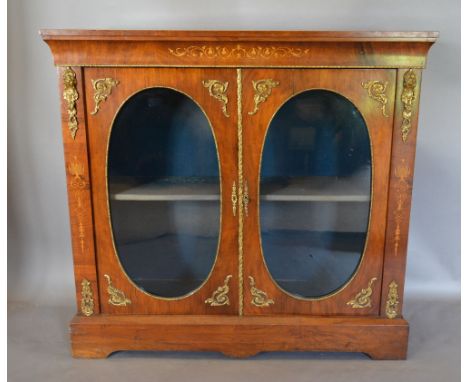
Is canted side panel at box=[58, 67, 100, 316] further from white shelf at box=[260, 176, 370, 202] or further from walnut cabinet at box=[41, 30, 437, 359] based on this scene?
white shelf at box=[260, 176, 370, 202]

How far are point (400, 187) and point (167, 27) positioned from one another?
1.02 m

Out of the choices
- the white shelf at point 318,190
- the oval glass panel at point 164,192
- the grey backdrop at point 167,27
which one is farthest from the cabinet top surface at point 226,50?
the grey backdrop at point 167,27

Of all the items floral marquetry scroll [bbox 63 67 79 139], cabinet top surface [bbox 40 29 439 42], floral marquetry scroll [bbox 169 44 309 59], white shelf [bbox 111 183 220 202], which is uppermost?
cabinet top surface [bbox 40 29 439 42]

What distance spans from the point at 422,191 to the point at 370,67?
76cm

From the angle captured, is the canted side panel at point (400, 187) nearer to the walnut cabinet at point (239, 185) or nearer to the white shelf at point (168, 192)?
the walnut cabinet at point (239, 185)

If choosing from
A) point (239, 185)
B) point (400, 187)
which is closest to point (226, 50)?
point (239, 185)

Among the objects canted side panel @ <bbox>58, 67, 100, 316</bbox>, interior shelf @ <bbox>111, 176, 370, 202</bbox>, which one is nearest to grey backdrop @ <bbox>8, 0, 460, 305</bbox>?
canted side panel @ <bbox>58, 67, 100, 316</bbox>

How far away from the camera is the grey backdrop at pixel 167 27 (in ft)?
5.29

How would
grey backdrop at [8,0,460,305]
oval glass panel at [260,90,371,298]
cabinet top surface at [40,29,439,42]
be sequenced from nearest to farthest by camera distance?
cabinet top surface at [40,29,439,42] → oval glass panel at [260,90,371,298] → grey backdrop at [8,0,460,305]

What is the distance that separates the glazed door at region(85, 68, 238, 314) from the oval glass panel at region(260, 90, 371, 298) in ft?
0.41

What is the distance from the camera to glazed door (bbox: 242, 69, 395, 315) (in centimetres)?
121

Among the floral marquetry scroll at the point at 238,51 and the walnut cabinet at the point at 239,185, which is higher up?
the floral marquetry scroll at the point at 238,51

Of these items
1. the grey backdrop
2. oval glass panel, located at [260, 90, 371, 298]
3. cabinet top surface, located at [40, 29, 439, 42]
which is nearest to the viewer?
cabinet top surface, located at [40, 29, 439, 42]

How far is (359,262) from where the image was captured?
1.31 m
